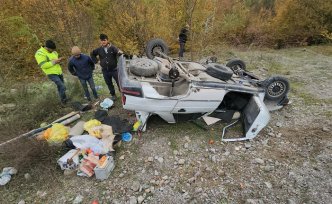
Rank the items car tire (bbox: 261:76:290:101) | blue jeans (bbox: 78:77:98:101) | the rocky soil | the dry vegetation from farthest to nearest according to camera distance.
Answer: the dry vegetation, blue jeans (bbox: 78:77:98:101), car tire (bbox: 261:76:290:101), the rocky soil

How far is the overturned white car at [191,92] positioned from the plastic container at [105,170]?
1.00 metres

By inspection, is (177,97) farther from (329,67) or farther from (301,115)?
(329,67)

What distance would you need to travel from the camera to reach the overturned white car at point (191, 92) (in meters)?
3.89

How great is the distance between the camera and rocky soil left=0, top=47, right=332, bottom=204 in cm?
313

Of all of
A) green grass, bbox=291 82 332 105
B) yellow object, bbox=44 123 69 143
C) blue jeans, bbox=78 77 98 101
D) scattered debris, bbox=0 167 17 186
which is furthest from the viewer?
green grass, bbox=291 82 332 105

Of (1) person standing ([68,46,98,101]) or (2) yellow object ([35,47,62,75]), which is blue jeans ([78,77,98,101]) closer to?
(1) person standing ([68,46,98,101])

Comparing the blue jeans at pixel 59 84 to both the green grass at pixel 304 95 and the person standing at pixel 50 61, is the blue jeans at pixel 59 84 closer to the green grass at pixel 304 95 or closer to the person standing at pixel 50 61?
the person standing at pixel 50 61

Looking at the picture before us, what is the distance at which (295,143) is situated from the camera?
4109 mm

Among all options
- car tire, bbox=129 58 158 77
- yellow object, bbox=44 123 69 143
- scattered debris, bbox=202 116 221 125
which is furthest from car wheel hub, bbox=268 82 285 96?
yellow object, bbox=44 123 69 143

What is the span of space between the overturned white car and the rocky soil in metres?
0.40

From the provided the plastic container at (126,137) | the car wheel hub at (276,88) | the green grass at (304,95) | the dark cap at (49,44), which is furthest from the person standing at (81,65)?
the green grass at (304,95)

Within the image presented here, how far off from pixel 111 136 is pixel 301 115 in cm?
412

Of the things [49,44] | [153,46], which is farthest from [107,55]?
[153,46]

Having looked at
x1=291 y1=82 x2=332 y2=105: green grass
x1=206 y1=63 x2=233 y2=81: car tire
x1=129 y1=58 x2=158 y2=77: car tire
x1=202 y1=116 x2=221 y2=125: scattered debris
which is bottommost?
x1=291 y1=82 x2=332 y2=105: green grass
